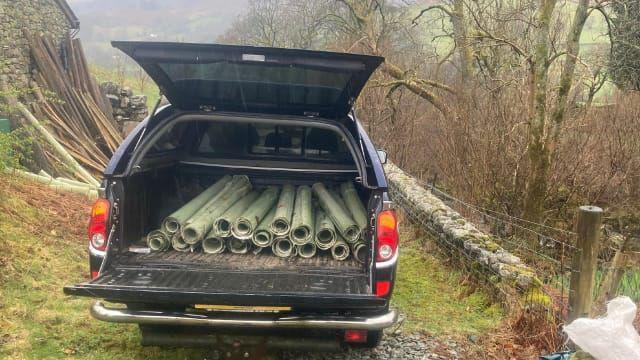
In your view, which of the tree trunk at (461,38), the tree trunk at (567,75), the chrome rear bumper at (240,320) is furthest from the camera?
the tree trunk at (461,38)

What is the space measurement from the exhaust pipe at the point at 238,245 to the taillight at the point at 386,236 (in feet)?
4.21

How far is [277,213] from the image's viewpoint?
466cm

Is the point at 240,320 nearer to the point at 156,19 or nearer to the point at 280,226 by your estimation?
the point at 280,226

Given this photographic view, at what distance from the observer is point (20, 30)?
37.3ft

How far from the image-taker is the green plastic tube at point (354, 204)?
4.59 metres

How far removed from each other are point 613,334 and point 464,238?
3152 millimetres

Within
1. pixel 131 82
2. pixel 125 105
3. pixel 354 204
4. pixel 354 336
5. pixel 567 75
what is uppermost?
pixel 131 82

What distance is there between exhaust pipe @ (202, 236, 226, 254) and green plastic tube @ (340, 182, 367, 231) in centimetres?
115

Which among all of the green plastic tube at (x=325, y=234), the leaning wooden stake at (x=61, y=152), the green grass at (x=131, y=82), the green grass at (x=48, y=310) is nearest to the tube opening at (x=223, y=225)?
the green plastic tube at (x=325, y=234)

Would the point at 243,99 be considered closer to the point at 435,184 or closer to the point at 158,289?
the point at 158,289

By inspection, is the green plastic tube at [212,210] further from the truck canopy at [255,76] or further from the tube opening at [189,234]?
the truck canopy at [255,76]

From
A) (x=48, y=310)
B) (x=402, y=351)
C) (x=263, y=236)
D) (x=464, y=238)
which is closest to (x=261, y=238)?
(x=263, y=236)

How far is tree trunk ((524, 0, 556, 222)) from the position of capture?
27.3 ft

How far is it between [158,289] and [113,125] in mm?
10932
